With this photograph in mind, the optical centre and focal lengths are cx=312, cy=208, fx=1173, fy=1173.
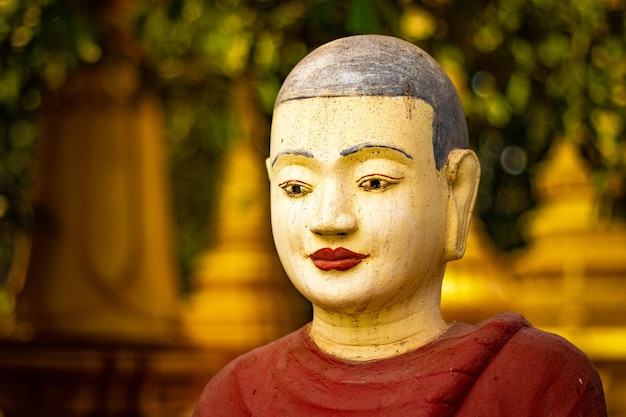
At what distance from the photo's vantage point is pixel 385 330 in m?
2.81

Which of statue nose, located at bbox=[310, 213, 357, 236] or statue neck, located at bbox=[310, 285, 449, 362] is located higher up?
statue nose, located at bbox=[310, 213, 357, 236]

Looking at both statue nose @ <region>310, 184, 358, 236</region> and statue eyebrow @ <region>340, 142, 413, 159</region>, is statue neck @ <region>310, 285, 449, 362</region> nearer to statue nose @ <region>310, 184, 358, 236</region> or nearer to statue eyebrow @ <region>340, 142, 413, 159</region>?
statue nose @ <region>310, 184, 358, 236</region>

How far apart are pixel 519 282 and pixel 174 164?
3432 millimetres

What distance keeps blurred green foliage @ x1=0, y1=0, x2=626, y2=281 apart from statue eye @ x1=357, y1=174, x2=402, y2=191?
1042 millimetres

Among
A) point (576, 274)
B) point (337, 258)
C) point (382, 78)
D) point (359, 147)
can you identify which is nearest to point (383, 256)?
point (337, 258)

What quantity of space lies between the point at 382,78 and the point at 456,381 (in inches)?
28.5

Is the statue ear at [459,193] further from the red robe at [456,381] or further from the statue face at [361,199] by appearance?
the red robe at [456,381]

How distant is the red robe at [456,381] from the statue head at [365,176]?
16 cm

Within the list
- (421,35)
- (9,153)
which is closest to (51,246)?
(9,153)

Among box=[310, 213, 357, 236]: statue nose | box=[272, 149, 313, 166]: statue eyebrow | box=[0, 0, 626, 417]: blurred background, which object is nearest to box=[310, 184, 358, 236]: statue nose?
box=[310, 213, 357, 236]: statue nose


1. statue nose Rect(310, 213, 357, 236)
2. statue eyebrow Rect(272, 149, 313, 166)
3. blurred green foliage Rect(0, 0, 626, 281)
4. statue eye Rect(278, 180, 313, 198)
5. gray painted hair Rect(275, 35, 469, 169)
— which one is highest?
blurred green foliage Rect(0, 0, 626, 281)

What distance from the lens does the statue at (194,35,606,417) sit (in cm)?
263

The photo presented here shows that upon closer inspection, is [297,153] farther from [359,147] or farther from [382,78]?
[382,78]

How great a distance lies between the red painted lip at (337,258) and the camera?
8.93 feet
